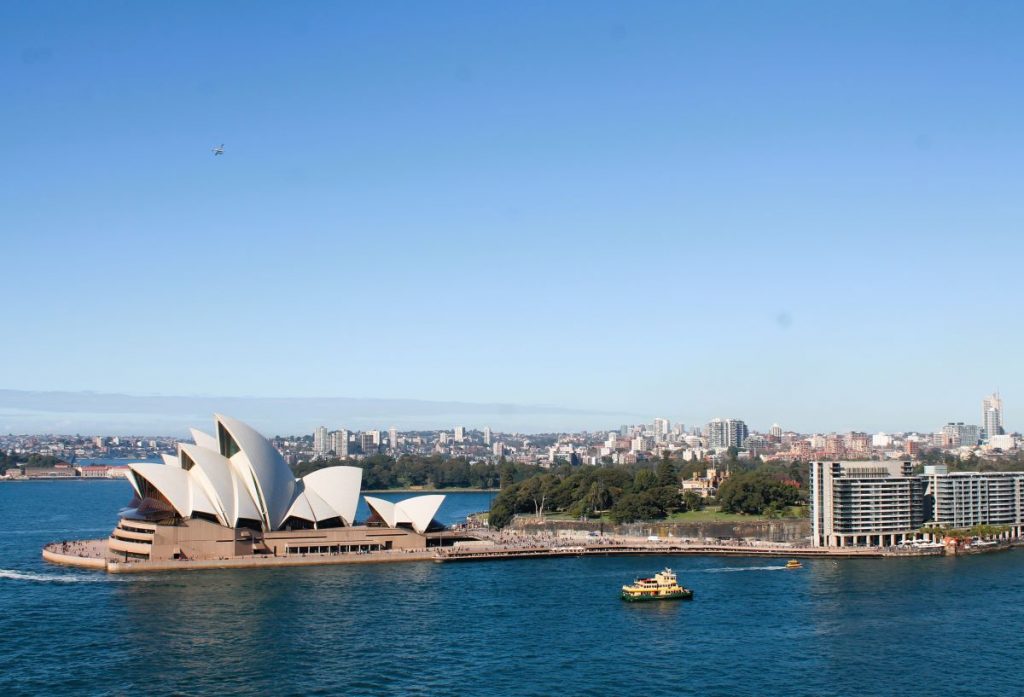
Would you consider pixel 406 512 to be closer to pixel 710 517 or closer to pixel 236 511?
pixel 236 511

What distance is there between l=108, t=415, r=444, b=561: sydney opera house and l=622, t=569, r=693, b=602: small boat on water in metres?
15.3

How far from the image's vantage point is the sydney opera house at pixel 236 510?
1812 inches

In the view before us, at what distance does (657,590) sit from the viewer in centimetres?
3806

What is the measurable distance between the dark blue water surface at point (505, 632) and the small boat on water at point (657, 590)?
1.69 feet

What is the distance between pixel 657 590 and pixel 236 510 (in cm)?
1881

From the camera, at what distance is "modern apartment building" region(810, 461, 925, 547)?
55.3 metres

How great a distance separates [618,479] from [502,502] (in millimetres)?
9493

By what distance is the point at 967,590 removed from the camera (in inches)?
1622

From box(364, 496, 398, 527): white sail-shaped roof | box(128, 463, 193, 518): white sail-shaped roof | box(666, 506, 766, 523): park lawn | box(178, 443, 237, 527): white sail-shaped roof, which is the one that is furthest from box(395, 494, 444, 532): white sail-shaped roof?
box(666, 506, 766, 523): park lawn

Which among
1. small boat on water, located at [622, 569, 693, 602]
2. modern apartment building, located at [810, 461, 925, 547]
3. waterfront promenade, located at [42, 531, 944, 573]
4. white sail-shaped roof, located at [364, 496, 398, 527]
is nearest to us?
small boat on water, located at [622, 569, 693, 602]

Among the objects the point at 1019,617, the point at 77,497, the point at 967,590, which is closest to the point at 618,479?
the point at 967,590

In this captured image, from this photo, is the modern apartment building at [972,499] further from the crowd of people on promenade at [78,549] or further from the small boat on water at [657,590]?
the crowd of people on promenade at [78,549]

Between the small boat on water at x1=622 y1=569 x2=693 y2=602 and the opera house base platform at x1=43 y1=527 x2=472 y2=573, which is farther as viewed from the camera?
the opera house base platform at x1=43 y1=527 x2=472 y2=573

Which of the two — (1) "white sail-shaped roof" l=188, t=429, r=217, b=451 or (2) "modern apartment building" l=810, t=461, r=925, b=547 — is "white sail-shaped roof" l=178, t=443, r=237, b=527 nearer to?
(1) "white sail-shaped roof" l=188, t=429, r=217, b=451
